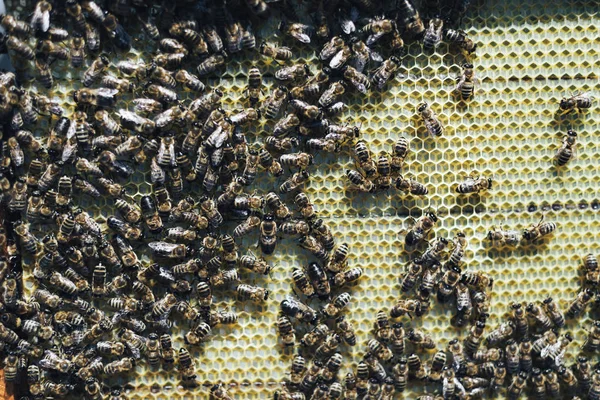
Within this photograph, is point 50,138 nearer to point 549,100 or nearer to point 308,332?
point 308,332

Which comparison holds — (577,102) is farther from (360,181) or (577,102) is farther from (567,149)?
(360,181)

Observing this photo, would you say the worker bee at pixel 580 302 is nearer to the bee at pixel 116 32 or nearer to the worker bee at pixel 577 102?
the worker bee at pixel 577 102

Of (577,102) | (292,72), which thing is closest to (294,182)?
(292,72)

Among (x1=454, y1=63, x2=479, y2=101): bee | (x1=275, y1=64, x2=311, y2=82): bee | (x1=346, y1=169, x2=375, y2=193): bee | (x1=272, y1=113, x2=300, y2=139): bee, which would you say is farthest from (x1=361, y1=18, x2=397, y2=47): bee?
(x1=346, y1=169, x2=375, y2=193): bee

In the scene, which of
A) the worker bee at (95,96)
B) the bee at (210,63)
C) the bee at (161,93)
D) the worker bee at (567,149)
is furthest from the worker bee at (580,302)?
the worker bee at (95,96)

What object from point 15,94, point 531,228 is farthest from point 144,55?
point 531,228

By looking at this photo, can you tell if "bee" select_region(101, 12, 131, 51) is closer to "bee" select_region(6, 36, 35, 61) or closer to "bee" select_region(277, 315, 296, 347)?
"bee" select_region(6, 36, 35, 61)
